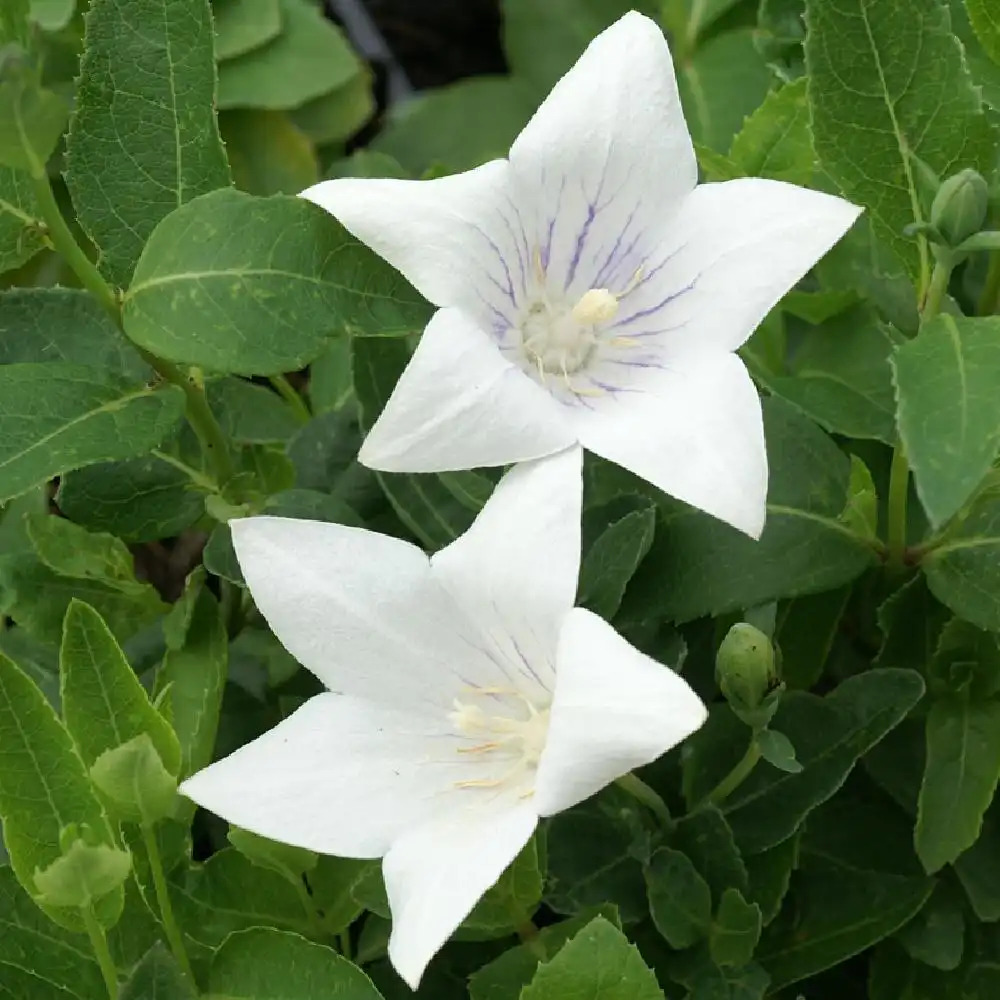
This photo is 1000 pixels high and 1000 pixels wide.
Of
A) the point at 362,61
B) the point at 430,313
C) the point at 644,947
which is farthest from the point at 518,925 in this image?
the point at 362,61

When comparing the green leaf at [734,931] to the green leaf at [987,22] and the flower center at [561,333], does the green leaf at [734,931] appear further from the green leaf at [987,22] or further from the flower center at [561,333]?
the green leaf at [987,22]

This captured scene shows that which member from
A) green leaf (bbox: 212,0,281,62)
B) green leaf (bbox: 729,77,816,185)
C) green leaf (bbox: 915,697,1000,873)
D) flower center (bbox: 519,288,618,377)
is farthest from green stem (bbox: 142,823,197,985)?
green leaf (bbox: 212,0,281,62)

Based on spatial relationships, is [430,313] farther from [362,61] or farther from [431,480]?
[362,61]

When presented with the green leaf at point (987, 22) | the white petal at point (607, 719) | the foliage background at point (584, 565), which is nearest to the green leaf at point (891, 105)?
the foliage background at point (584, 565)

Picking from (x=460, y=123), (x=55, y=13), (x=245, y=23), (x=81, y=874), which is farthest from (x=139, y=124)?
(x=460, y=123)

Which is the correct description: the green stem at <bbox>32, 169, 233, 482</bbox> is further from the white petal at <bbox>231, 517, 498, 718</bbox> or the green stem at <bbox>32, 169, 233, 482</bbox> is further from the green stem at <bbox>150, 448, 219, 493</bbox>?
the white petal at <bbox>231, 517, 498, 718</bbox>

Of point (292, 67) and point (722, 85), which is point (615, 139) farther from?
point (292, 67)
